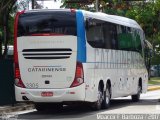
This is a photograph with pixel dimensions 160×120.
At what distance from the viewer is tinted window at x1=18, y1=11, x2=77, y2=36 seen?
68.7 ft

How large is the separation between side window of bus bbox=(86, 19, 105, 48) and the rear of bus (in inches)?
27.5

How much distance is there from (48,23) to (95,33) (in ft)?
6.66

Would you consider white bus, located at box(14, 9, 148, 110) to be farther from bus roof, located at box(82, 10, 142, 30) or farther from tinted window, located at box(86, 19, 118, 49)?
bus roof, located at box(82, 10, 142, 30)

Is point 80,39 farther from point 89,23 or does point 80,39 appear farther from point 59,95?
point 59,95

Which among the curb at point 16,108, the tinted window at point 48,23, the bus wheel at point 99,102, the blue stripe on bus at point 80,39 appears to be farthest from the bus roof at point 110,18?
the curb at point 16,108

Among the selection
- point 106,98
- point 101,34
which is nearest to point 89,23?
point 101,34

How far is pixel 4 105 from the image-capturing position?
23.7 metres

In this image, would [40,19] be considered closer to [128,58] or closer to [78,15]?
[78,15]

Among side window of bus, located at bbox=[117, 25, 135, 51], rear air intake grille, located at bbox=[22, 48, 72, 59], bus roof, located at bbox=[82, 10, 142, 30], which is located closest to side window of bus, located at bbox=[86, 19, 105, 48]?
bus roof, located at bbox=[82, 10, 142, 30]

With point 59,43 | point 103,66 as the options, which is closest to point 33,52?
point 59,43

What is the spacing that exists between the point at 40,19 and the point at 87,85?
106 inches

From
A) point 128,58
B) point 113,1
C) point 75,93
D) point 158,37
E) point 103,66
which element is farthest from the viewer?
point 158,37

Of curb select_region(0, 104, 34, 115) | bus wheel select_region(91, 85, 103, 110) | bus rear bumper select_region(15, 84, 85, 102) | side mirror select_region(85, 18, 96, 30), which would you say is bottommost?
curb select_region(0, 104, 34, 115)

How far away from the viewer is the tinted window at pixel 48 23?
20938mm
